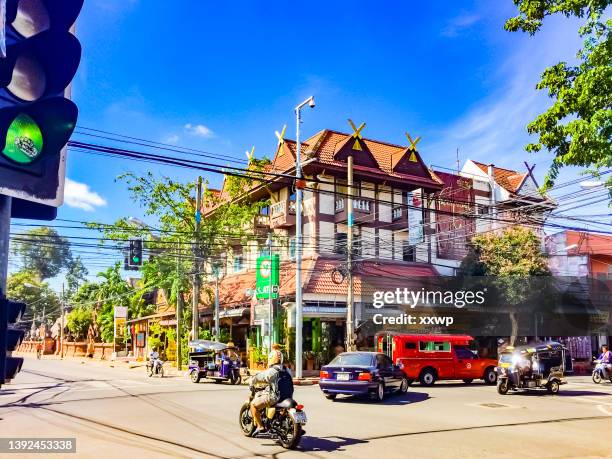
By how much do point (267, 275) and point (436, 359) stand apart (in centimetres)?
884

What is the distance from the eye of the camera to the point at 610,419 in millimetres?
13906

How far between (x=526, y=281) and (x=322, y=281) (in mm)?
12080

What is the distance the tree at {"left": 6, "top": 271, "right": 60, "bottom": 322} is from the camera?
3469 inches

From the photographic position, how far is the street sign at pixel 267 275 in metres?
27.2

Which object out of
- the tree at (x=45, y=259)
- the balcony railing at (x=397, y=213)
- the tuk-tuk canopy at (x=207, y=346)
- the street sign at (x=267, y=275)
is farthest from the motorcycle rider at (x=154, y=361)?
the tree at (x=45, y=259)

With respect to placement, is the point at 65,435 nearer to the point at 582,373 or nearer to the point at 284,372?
the point at 284,372

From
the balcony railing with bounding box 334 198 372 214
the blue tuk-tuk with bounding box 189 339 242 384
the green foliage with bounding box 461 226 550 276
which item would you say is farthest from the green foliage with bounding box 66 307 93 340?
the green foliage with bounding box 461 226 550 276

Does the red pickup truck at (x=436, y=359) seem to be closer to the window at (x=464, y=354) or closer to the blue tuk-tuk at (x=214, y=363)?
the window at (x=464, y=354)

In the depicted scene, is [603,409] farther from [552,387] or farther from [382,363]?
[382,363]

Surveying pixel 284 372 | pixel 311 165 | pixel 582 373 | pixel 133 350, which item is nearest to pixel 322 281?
pixel 311 165

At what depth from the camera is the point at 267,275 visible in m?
27.7

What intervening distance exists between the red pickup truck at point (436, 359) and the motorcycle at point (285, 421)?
13479 millimetres

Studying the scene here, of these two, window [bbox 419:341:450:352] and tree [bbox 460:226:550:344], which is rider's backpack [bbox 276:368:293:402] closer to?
window [bbox 419:341:450:352]

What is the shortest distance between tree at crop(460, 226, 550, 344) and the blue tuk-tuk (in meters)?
16.8
